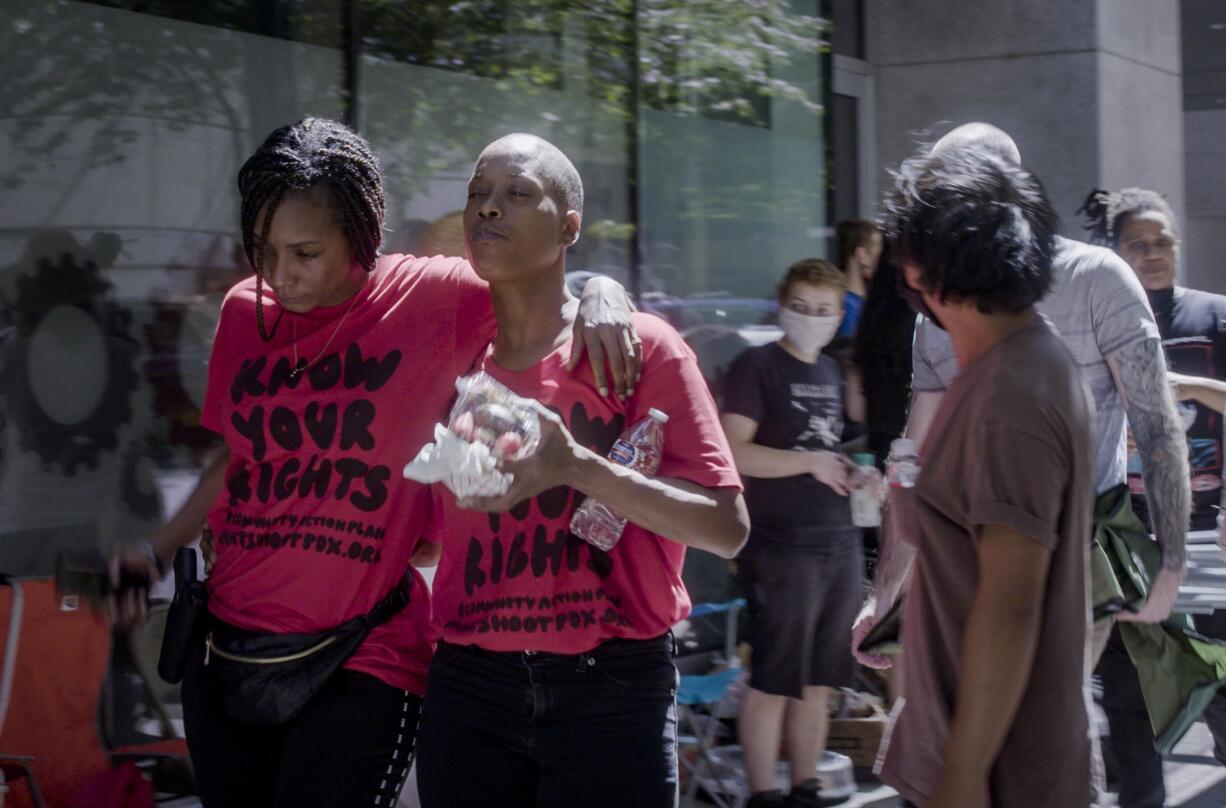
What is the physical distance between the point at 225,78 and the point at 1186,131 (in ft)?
53.1

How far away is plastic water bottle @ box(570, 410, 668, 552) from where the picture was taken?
8.80ft

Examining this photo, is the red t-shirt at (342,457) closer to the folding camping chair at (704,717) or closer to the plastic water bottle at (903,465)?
the plastic water bottle at (903,465)

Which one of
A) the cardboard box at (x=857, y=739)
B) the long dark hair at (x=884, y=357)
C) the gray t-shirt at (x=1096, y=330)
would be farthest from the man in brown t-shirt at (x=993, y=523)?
the cardboard box at (x=857, y=739)

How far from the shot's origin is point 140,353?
4.95 meters

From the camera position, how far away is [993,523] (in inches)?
93.8

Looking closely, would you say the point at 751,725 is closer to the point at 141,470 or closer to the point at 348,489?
the point at 141,470

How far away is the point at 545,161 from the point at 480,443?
66 cm

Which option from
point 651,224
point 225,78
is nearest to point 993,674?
point 225,78

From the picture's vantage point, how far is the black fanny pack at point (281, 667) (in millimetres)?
2871

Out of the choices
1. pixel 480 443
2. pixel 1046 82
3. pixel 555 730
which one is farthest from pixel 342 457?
pixel 1046 82

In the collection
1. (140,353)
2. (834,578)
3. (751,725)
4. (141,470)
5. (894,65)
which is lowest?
(751,725)

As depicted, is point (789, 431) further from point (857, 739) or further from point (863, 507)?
point (857, 739)

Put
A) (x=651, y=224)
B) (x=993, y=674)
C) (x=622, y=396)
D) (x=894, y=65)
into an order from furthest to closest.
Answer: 1. (x=894, y=65)
2. (x=651, y=224)
3. (x=622, y=396)
4. (x=993, y=674)

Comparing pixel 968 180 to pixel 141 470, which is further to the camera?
pixel 141 470
